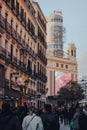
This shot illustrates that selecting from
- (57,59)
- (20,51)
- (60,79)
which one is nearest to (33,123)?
(20,51)

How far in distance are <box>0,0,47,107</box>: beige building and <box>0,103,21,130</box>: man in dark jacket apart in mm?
30819

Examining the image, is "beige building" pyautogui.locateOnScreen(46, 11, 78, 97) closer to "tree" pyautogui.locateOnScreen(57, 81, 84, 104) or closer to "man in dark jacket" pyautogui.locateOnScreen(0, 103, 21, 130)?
Answer: "tree" pyautogui.locateOnScreen(57, 81, 84, 104)

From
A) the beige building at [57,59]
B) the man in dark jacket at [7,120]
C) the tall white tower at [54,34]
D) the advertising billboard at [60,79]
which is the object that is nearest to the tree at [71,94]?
the beige building at [57,59]

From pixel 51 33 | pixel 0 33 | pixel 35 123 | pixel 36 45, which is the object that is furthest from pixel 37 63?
pixel 51 33

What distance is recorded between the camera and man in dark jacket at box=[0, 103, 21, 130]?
912 centimetres

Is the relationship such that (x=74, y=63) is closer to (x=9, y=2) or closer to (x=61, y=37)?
(x=61, y=37)

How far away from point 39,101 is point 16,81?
79.4ft

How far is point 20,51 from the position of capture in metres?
53.0

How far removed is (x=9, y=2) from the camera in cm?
4688

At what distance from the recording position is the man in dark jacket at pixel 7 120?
9.12m

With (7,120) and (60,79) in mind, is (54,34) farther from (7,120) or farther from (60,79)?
(7,120)

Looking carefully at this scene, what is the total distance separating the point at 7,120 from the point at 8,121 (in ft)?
0.13

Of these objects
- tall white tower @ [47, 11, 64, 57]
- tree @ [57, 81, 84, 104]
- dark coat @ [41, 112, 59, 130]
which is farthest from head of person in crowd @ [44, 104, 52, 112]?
tall white tower @ [47, 11, 64, 57]

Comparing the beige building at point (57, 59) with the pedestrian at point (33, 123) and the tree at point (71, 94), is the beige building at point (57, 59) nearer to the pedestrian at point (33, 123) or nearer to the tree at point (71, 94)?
the tree at point (71, 94)
